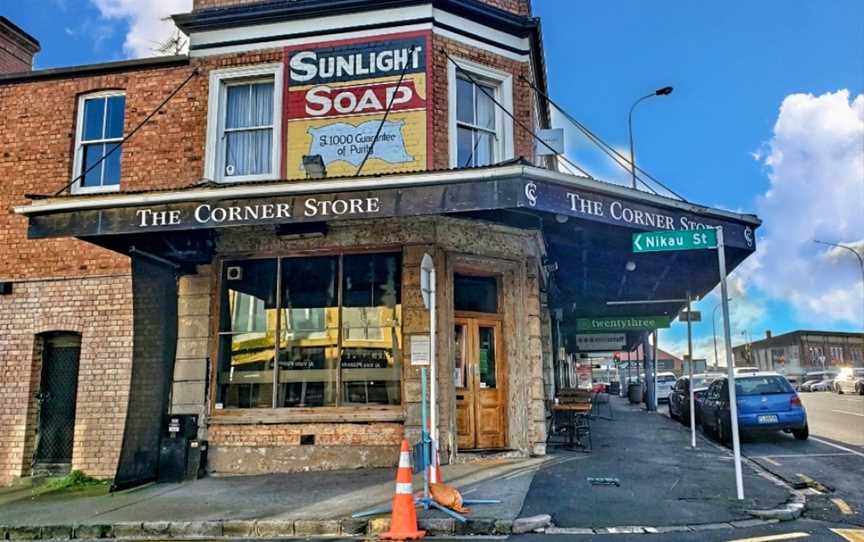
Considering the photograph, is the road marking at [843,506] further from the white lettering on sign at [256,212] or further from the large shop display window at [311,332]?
the white lettering on sign at [256,212]

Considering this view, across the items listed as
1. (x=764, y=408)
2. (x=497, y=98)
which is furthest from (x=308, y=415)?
(x=764, y=408)

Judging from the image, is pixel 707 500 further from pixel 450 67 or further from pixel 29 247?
pixel 29 247

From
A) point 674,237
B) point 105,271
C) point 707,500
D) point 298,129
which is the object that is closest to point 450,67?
point 298,129

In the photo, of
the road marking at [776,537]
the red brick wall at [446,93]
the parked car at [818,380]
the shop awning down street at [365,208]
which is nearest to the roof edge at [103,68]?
the shop awning down street at [365,208]

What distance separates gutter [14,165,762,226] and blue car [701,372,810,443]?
719 centimetres

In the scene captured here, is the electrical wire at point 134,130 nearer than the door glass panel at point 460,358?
No

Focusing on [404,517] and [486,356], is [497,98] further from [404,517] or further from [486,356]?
[404,517]

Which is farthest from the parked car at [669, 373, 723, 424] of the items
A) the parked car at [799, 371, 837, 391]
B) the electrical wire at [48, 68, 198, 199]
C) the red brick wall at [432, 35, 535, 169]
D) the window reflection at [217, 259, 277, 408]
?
the parked car at [799, 371, 837, 391]

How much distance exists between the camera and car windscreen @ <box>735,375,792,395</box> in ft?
48.7

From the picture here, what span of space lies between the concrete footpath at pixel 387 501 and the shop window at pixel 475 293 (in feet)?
8.12

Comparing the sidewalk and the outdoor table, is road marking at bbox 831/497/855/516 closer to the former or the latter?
the sidewalk

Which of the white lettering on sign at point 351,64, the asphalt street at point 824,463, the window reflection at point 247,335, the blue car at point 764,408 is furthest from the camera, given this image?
the blue car at point 764,408

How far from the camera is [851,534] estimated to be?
252 inches

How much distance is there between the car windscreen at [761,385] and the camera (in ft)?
48.7
